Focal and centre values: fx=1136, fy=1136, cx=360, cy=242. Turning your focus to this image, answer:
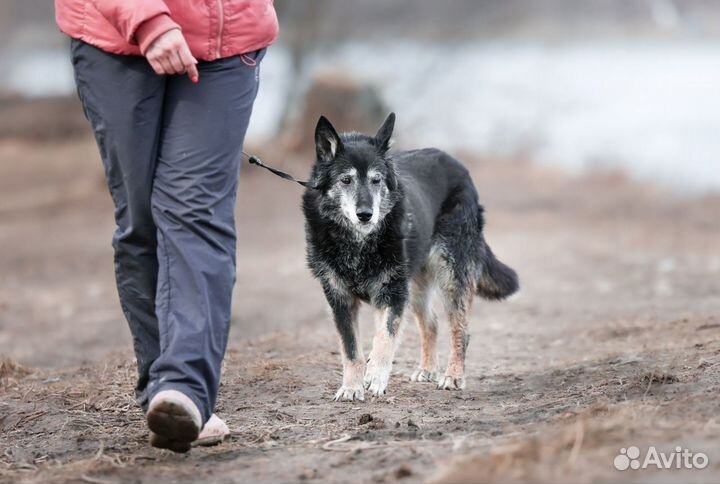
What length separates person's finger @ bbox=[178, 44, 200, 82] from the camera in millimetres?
3837

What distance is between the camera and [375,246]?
6.00 meters

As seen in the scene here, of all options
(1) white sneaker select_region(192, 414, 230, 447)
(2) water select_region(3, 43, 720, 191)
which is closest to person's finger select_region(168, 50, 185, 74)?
(1) white sneaker select_region(192, 414, 230, 447)

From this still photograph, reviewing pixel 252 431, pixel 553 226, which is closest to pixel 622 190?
Result: pixel 553 226

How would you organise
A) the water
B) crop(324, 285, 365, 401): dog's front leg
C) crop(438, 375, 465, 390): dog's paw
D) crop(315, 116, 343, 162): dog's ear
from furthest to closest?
the water
crop(438, 375, 465, 390): dog's paw
crop(315, 116, 343, 162): dog's ear
crop(324, 285, 365, 401): dog's front leg

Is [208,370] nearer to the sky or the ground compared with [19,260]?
nearer to the sky

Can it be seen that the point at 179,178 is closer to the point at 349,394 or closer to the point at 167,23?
the point at 167,23

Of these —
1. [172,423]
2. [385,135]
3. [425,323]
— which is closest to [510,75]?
[425,323]

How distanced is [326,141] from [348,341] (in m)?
1.08

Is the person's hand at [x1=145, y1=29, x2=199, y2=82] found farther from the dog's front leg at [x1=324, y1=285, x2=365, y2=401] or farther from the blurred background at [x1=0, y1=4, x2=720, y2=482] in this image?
the dog's front leg at [x1=324, y1=285, x2=365, y2=401]

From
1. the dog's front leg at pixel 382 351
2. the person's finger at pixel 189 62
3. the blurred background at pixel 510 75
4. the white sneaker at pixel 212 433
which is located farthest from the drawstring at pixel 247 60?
the blurred background at pixel 510 75

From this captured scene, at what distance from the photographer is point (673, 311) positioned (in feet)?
30.5

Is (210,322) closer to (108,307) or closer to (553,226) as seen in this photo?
(108,307)

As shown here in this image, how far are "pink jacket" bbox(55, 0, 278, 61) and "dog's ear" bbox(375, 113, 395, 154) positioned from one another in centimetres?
204

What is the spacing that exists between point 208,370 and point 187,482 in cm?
42
